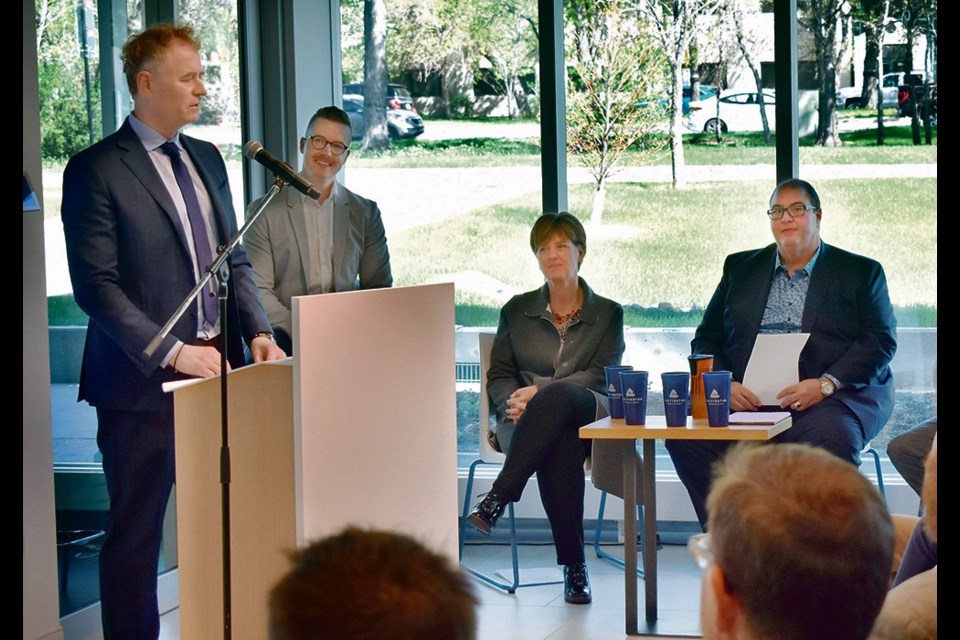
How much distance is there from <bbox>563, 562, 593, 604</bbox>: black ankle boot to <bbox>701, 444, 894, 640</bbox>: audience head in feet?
10.7

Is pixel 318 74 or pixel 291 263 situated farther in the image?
pixel 318 74

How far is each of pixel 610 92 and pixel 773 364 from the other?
1.78 m

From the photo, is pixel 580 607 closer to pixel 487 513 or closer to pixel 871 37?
pixel 487 513

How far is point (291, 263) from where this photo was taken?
4609 mm

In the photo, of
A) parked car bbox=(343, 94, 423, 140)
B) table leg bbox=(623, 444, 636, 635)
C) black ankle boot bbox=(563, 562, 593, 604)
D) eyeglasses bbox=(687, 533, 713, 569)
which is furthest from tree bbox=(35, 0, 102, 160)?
eyeglasses bbox=(687, 533, 713, 569)

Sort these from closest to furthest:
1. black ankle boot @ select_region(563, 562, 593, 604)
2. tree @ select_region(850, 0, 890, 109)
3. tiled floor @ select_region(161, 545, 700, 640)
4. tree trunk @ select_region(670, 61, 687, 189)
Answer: tiled floor @ select_region(161, 545, 700, 640)
black ankle boot @ select_region(563, 562, 593, 604)
tree @ select_region(850, 0, 890, 109)
tree trunk @ select_region(670, 61, 687, 189)

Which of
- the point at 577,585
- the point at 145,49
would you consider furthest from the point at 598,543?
the point at 145,49

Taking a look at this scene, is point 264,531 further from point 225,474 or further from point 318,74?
point 318,74

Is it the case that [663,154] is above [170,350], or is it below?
above

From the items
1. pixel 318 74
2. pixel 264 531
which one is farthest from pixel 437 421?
pixel 318 74

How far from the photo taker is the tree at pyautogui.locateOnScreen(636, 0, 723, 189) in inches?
214

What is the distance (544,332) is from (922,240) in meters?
1.74

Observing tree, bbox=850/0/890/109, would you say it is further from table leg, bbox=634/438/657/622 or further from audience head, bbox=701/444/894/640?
audience head, bbox=701/444/894/640

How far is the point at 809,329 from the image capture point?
463cm
